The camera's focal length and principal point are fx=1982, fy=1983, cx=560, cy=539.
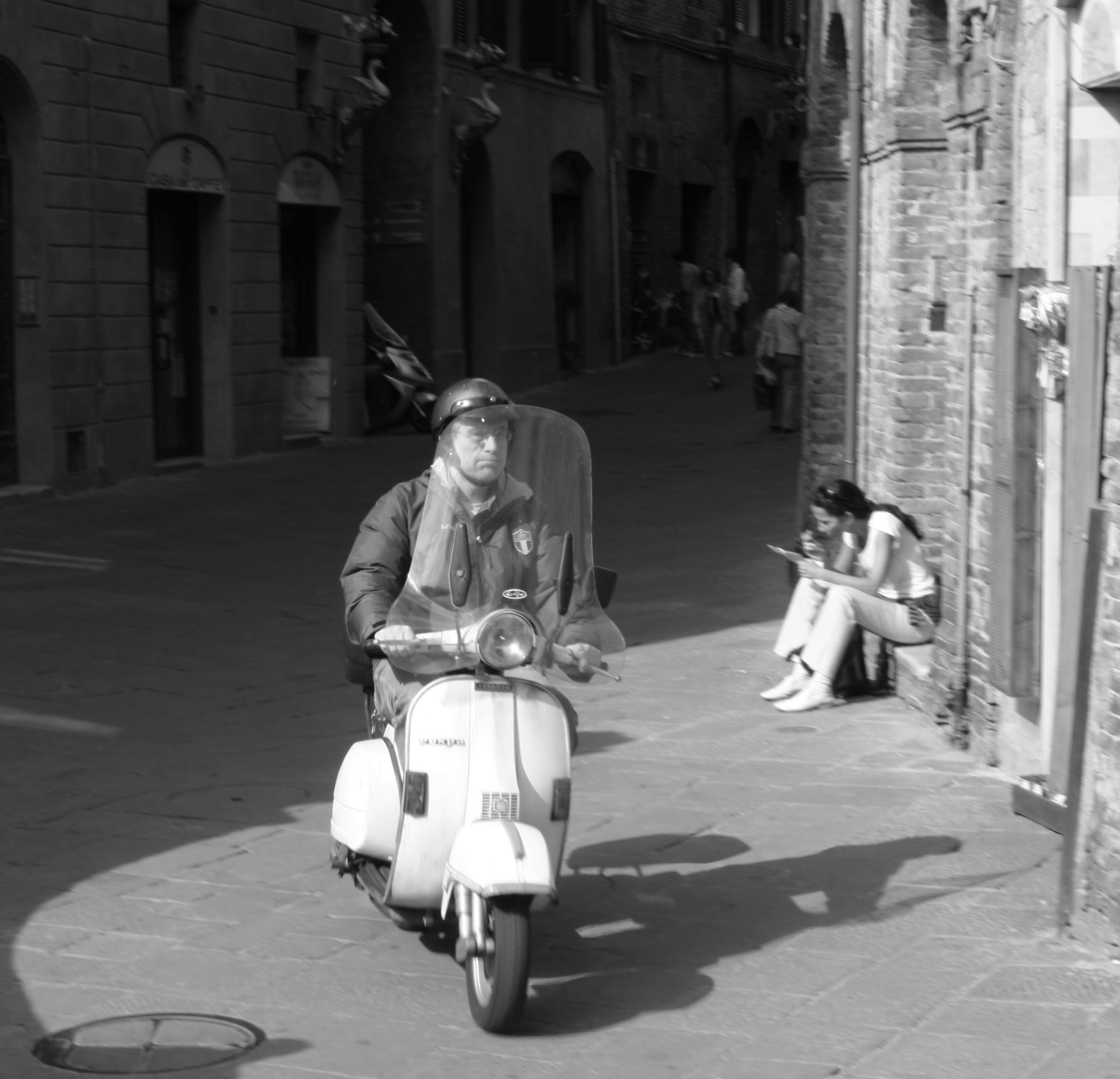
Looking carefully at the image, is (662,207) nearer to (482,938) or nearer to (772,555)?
(772,555)

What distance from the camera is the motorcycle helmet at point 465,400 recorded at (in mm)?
5105

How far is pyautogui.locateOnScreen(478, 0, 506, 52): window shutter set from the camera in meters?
26.8

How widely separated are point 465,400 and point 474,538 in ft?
1.17

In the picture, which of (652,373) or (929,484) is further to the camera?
(652,373)

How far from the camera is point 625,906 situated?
5855 millimetres

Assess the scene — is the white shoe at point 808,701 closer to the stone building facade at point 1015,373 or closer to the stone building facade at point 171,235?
the stone building facade at point 1015,373

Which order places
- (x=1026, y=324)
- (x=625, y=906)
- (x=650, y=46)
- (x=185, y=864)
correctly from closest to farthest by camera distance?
1. (x=625, y=906)
2. (x=185, y=864)
3. (x=1026, y=324)
4. (x=650, y=46)

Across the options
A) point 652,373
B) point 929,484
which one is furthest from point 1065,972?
point 652,373

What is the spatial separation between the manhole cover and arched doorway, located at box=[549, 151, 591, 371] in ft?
85.6

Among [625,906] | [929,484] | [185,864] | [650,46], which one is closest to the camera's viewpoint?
[625,906]

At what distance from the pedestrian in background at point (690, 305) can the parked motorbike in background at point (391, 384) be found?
1169 centimetres

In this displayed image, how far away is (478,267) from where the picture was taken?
27.8 m

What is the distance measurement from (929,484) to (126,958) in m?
5.75

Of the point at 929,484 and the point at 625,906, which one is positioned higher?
the point at 929,484
